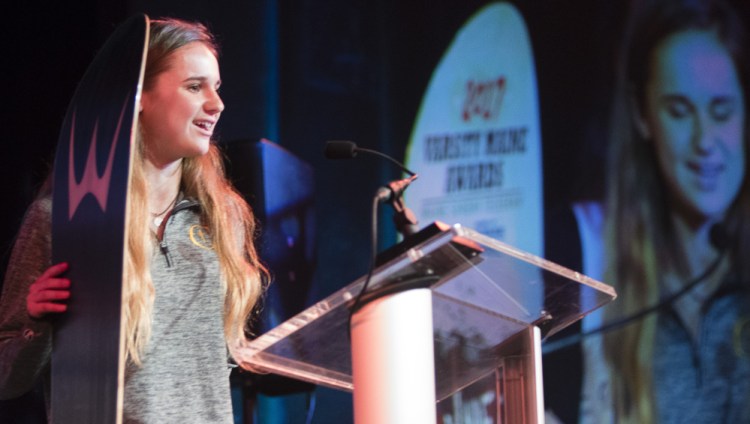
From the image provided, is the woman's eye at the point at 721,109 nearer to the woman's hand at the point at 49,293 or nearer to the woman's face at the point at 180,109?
Result: the woman's face at the point at 180,109

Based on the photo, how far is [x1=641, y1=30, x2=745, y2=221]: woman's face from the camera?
10.3 ft

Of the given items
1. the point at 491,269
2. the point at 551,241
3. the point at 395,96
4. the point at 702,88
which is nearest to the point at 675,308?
the point at 551,241

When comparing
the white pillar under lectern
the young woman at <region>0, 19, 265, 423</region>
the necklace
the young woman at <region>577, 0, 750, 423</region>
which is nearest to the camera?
the white pillar under lectern

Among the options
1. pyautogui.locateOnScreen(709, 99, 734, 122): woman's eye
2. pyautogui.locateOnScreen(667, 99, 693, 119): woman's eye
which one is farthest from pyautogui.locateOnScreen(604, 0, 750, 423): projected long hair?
pyautogui.locateOnScreen(709, 99, 734, 122): woman's eye

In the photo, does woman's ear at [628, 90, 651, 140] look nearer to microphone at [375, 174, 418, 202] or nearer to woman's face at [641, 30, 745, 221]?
woman's face at [641, 30, 745, 221]

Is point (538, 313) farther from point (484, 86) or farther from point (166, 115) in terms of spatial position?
point (484, 86)

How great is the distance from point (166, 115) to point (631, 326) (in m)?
1.96

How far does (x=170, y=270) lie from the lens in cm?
180

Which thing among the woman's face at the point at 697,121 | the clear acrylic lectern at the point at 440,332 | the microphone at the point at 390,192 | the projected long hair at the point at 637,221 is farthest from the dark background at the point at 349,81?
the microphone at the point at 390,192

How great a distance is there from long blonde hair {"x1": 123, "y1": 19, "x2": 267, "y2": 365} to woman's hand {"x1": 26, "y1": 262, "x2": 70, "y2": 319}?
0.35 feet

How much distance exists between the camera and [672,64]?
3.28m

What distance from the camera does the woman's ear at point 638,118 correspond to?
10.9 feet

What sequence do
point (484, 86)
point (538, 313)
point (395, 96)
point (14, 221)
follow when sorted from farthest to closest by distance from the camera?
1. point (395, 96)
2. point (484, 86)
3. point (14, 221)
4. point (538, 313)

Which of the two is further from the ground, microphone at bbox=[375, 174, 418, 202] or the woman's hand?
microphone at bbox=[375, 174, 418, 202]
